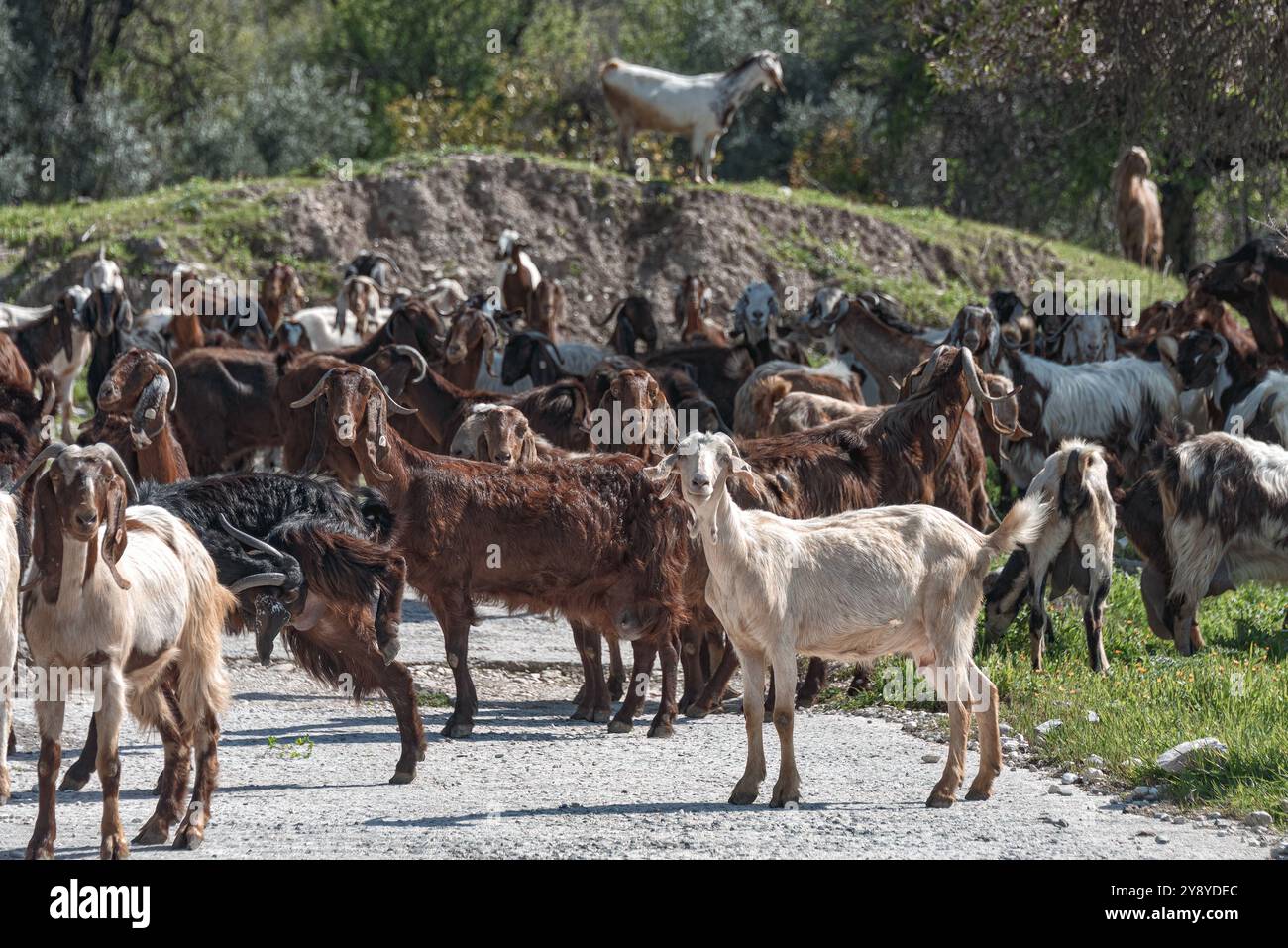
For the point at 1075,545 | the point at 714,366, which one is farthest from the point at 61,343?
the point at 1075,545

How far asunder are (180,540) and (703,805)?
8.17ft

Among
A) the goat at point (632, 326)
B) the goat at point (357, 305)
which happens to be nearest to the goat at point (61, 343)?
the goat at point (357, 305)

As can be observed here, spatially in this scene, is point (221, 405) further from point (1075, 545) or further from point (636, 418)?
point (1075, 545)

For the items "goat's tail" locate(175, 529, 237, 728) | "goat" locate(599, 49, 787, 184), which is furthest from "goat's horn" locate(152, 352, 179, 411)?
"goat" locate(599, 49, 787, 184)

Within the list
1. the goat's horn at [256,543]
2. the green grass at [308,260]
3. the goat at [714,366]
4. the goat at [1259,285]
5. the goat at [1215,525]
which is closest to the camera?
the goat's horn at [256,543]

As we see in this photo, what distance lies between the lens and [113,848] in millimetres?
6672

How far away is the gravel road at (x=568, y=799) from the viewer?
A: 7090 mm

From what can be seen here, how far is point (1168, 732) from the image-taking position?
8.78 metres

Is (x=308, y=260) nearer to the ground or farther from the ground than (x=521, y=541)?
farther from the ground

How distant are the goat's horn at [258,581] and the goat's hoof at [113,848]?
1.92 metres

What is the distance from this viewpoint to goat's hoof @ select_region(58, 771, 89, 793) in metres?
8.44

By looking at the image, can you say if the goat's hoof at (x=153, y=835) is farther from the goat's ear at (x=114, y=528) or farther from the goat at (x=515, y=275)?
the goat at (x=515, y=275)

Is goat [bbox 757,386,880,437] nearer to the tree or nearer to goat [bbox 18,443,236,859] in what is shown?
the tree

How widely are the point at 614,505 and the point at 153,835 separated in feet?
12.1
